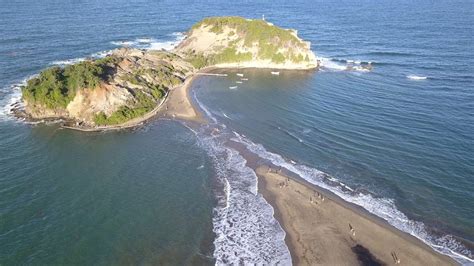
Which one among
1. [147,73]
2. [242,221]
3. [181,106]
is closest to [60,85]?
[147,73]

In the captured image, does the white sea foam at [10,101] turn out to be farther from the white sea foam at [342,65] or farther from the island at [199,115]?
the white sea foam at [342,65]

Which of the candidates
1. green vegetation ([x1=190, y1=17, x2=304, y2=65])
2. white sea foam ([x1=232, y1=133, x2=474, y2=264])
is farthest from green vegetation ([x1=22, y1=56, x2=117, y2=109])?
green vegetation ([x1=190, y1=17, x2=304, y2=65])

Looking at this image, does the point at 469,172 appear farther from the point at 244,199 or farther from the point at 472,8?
the point at 472,8

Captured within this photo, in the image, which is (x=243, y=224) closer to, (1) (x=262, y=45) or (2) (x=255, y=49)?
(2) (x=255, y=49)

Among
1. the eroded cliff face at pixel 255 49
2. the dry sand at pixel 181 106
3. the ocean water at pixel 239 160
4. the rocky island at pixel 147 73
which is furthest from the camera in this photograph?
the eroded cliff face at pixel 255 49

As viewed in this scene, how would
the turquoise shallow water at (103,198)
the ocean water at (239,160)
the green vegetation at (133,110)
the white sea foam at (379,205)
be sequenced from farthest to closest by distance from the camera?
the green vegetation at (133,110)
the ocean water at (239,160)
the white sea foam at (379,205)
the turquoise shallow water at (103,198)

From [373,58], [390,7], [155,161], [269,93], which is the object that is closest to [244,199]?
[155,161]

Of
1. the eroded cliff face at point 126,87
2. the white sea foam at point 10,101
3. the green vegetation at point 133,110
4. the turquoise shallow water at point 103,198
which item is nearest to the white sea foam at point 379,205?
the turquoise shallow water at point 103,198
